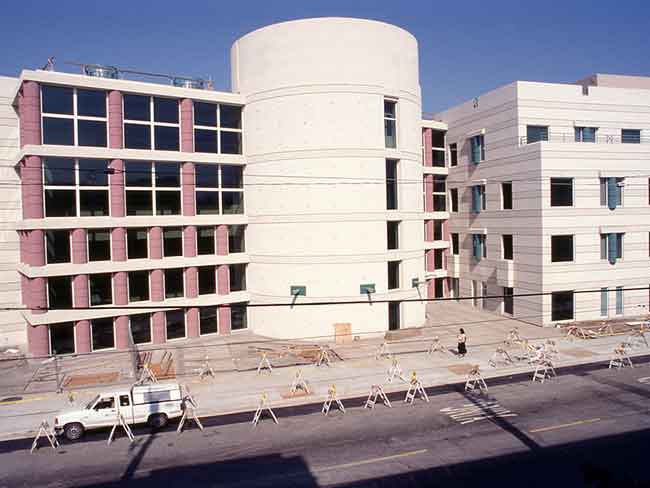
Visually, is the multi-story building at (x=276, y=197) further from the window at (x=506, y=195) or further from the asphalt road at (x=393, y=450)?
the asphalt road at (x=393, y=450)

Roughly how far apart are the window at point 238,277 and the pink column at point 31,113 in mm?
13372

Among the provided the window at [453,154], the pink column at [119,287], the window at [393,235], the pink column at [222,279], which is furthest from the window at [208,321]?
the window at [453,154]

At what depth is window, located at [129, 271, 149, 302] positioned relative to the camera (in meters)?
30.7

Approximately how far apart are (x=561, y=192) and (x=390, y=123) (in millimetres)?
11778

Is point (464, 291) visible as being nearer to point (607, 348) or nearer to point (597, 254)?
point (597, 254)

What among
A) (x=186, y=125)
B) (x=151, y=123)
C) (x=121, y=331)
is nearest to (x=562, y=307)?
(x=186, y=125)

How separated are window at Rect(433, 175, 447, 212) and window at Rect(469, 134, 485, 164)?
13.8 feet

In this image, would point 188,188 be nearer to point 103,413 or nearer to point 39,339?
point 39,339

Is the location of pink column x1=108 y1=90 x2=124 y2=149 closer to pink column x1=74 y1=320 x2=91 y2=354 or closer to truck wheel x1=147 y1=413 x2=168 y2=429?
pink column x1=74 y1=320 x2=91 y2=354

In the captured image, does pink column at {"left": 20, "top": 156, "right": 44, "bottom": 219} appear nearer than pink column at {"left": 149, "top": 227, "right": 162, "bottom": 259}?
Yes

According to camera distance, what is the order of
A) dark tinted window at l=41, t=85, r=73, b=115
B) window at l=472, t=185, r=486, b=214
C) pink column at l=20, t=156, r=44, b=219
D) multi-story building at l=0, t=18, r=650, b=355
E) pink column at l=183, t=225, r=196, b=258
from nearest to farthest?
pink column at l=20, t=156, r=44, b=219
dark tinted window at l=41, t=85, r=73, b=115
multi-story building at l=0, t=18, r=650, b=355
pink column at l=183, t=225, r=196, b=258
window at l=472, t=185, r=486, b=214

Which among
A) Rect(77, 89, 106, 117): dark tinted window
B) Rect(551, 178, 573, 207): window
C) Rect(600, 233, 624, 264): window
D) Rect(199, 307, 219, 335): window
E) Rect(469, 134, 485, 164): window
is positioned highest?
Rect(77, 89, 106, 117): dark tinted window

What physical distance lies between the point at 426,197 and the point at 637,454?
2931cm

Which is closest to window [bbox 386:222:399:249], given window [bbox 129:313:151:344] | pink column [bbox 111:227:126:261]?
window [bbox 129:313:151:344]
